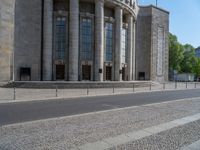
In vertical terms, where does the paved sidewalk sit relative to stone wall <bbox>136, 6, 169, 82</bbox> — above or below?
below

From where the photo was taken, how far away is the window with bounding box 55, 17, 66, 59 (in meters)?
43.1

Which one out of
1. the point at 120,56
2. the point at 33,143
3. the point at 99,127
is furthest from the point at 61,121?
the point at 120,56

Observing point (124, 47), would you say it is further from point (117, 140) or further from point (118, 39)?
point (117, 140)

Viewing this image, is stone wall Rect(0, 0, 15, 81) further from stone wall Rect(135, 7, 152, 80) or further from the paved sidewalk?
stone wall Rect(135, 7, 152, 80)

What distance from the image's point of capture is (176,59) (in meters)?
95.1

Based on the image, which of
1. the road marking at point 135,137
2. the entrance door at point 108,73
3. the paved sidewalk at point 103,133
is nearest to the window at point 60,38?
the entrance door at point 108,73

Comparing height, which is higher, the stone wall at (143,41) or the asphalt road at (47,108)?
the stone wall at (143,41)

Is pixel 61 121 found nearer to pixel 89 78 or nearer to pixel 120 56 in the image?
pixel 89 78

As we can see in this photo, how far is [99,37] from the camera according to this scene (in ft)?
141

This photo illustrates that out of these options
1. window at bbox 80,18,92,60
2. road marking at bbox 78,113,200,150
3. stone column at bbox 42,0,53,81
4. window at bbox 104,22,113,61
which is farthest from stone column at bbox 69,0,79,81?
road marking at bbox 78,113,200,150

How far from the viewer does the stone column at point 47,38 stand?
135 feet

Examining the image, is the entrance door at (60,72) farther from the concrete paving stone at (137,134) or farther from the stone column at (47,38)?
the concrete paving stone at (137,134)

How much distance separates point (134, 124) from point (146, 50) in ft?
168

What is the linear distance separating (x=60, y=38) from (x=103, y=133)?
36322mm
